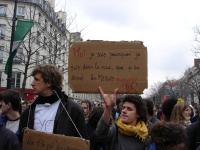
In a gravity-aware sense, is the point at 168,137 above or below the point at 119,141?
above

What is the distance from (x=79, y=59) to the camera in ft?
16.3

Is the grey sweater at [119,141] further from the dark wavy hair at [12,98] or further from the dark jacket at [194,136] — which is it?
the dark wavy hair at [12,98]

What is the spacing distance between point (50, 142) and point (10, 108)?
1656 millimetres

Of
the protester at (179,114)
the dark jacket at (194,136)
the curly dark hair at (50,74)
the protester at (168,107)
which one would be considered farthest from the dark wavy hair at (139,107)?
the protester at (168,107)

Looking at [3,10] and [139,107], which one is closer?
[139,107]

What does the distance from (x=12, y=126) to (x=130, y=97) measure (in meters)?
1.52

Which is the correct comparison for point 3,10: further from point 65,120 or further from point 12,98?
point 65,120

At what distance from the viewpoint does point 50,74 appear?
173 inches

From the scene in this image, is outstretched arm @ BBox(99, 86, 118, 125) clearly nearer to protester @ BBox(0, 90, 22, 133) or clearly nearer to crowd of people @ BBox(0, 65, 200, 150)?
crowd of people @ BBox(0, 65, 200, 150)

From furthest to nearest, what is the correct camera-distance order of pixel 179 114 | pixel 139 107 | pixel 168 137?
pixel 179 114 < pixel 139 107 < pixel 168 137

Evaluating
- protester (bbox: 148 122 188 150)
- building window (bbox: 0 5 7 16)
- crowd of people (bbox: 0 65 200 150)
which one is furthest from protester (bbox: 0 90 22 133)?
building window (bbox: 0 5 7 16)

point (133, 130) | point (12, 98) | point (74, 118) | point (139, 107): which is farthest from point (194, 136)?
point (12, 98)

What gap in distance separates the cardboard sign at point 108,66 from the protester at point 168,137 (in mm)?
1287

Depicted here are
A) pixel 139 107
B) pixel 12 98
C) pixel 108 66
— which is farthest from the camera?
pixel 12 98
